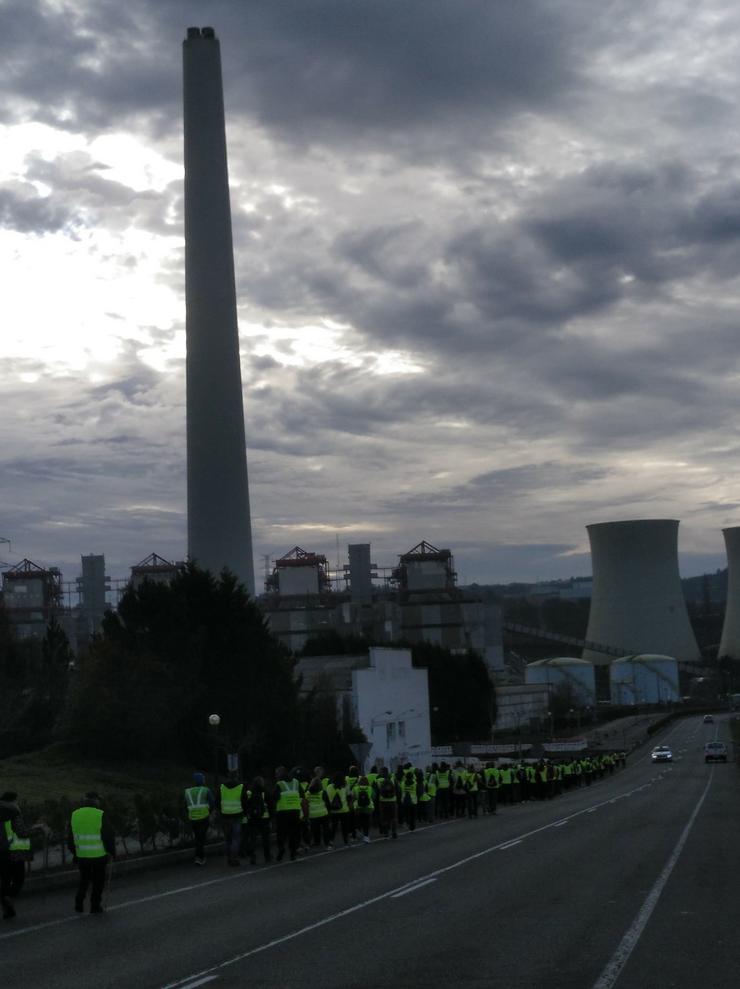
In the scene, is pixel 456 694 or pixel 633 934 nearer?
pixel 633 934

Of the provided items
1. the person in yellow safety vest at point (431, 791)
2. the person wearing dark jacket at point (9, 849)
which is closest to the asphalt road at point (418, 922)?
the person wearing dark jacket at point (9, 849)

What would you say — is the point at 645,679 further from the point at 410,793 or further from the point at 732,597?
the point at 410,793

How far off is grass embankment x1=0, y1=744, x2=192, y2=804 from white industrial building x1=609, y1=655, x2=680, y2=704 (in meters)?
94.4

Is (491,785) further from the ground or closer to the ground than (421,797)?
closer to the ground

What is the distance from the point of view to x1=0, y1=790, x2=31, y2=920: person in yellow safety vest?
13633 mm

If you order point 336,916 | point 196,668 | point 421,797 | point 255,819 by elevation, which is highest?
point 196,668

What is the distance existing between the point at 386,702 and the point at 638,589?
59711mm

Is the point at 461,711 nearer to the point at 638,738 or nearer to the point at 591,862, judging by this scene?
the point at 638,738

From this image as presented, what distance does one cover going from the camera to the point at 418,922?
40.1ft

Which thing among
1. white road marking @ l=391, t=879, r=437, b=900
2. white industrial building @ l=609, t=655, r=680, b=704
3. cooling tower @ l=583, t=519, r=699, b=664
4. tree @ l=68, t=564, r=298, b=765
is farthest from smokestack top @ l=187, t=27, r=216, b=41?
white industrial building @ l=609, t=655, r=680, b=704

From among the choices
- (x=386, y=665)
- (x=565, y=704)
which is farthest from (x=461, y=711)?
(x=565, y=704)

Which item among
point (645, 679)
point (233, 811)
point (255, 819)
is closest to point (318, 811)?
point (255, 819)

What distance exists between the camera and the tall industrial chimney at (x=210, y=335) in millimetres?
57562

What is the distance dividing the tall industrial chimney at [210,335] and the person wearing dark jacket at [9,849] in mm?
44948
